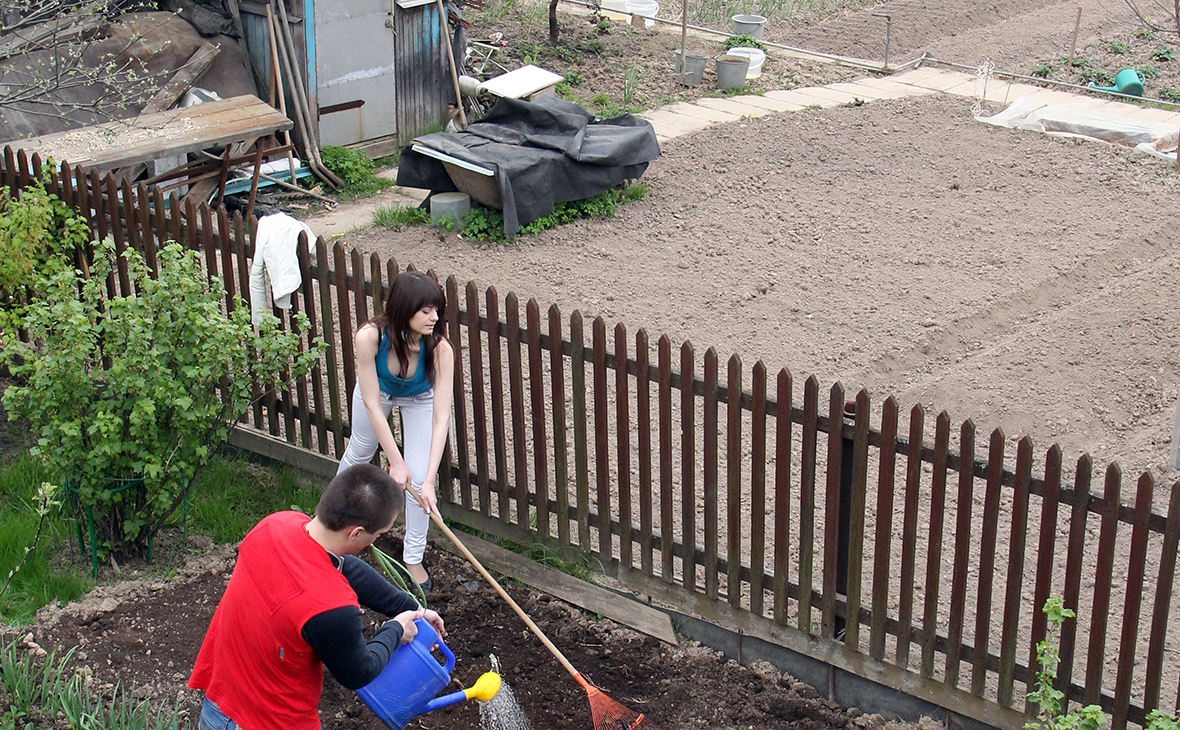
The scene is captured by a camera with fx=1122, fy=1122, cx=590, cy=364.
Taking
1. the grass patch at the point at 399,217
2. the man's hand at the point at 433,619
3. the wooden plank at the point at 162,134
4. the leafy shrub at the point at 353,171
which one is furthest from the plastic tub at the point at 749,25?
the man's hand at the point at 433,619

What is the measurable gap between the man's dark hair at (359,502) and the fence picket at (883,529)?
194 centimetres

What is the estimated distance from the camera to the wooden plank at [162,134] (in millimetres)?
8109

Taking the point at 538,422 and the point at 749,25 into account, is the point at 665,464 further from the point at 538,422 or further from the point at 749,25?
the point at 749,25

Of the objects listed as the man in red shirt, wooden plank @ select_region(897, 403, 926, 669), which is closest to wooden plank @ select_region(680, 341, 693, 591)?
wooden plank @ select_region(897, 403, 926, 669)

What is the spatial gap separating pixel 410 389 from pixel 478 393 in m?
0.52

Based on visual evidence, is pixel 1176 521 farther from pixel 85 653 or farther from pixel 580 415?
pixel 85 653

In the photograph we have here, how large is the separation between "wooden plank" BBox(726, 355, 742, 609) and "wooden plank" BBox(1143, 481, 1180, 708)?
1.57 metres

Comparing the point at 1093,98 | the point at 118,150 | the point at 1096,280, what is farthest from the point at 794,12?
the point at 118,150

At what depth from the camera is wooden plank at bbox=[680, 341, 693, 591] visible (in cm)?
466

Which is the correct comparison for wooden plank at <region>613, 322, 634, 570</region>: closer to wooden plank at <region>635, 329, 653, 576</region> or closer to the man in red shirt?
wooden plank at <region>635, 329, 653, 576</region>

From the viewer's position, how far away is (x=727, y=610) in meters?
4.83

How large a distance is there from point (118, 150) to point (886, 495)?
6.36m

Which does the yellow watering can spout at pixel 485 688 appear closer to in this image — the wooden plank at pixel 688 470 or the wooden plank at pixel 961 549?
the wooden plank at pixel 688 470

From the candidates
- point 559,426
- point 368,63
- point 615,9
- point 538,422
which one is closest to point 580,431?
point 559,426
